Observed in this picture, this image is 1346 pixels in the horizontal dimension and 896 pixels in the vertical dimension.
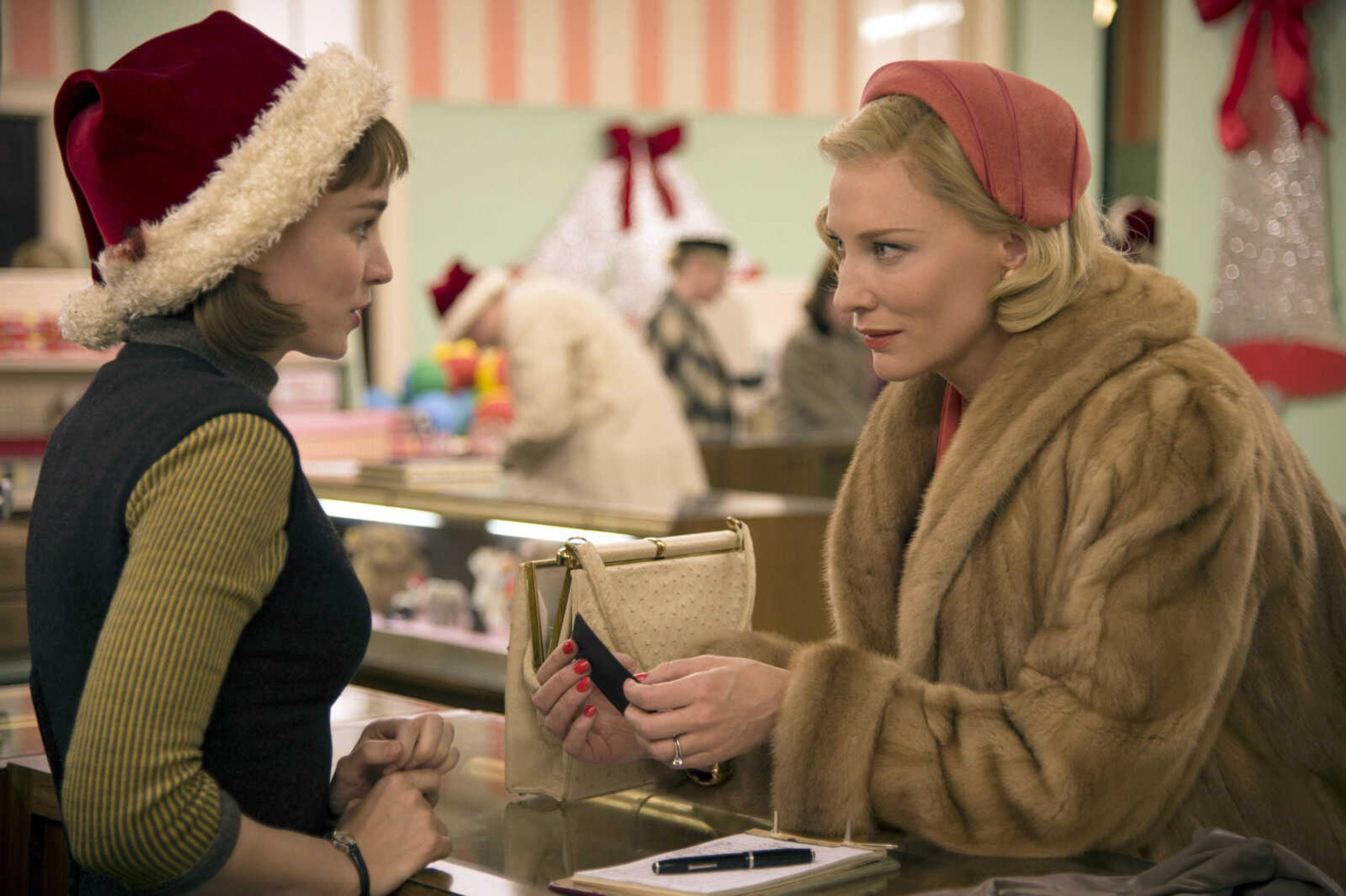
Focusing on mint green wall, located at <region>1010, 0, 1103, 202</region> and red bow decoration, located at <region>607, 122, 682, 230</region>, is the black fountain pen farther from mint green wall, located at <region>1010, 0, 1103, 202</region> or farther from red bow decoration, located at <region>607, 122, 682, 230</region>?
red bow decoration, located at <region>607, 122, 682, 230</region>

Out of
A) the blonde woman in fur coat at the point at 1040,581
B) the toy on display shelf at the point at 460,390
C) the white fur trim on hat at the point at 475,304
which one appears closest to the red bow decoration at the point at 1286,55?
the white fur trim on hat at the point at 475,304

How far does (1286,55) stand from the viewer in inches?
177

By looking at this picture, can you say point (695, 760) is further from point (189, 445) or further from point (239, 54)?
point (239, 54)

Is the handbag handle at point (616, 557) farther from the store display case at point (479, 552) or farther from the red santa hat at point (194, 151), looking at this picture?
the store display case at point (479, 552)

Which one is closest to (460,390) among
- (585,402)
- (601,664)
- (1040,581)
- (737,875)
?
(585,402)

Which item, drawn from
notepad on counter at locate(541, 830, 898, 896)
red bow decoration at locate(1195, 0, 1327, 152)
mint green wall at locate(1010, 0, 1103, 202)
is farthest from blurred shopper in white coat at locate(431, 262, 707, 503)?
notepad on counter at locate(541, 830, 898, 896)

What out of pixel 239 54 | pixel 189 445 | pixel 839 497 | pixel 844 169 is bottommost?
pixel 839 497

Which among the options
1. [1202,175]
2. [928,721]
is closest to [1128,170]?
[1202,175]

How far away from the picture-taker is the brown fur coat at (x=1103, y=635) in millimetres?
1601

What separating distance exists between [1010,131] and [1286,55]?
10.4ft

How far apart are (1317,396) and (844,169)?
3.34 meters

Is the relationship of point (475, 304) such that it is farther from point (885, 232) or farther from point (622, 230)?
point (622, 230)

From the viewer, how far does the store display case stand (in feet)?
12.5

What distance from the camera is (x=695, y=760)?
1725mm
